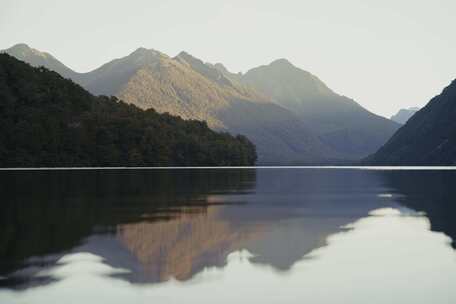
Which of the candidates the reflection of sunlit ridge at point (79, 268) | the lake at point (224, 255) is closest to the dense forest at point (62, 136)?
the lake at point (224, 255)

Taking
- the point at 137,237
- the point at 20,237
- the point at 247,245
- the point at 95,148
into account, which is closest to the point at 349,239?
the point at 247,245

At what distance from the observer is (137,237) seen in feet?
92.7

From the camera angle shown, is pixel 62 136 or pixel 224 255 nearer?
pixel 224 255

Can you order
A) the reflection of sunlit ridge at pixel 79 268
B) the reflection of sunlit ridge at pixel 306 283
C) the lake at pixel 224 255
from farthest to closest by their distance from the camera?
the reflection of sunlit ridge at pixel 79 268
the lake at pixel 224 255
the reflection of sunlit ridge at pixel 306 283

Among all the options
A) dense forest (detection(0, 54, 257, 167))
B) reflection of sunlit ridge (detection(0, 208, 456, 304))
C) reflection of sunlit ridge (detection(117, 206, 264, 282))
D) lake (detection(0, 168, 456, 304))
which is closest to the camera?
reflection of sunlit ridge (detection(0, 208, 456, 304))

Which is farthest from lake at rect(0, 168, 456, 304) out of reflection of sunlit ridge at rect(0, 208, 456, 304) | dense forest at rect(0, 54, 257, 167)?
dense forest at rect(0, 54, 257, 167)

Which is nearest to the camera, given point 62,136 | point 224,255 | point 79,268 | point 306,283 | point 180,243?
point 306,283

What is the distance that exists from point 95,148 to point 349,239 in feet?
537

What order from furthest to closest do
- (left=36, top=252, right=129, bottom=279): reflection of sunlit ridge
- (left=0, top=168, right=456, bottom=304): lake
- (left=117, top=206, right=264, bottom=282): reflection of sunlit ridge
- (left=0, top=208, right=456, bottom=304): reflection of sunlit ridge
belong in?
(left=117, top=206, right=264, bottom=282): reflection of sunlit ridge
(left=36, top=252, right=129, bottom=279): reflection of sunlit ridge
(left=0, top=168, right=456, bottom=304): lake
(left=0, top=208, right=456, bottom=304): reflection of sunlit ridge

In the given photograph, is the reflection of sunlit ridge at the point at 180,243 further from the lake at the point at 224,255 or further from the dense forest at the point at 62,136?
the dense forest at the point at 62,136

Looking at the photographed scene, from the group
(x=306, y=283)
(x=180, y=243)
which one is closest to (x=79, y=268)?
(x=180, y=243)

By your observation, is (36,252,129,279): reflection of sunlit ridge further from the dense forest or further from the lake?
the dense forest

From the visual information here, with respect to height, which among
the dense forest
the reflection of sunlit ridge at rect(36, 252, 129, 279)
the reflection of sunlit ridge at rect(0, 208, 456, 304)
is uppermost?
the dense forest

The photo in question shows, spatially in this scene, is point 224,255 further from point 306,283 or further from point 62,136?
point 62,136
